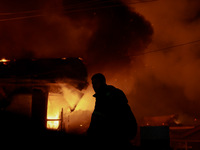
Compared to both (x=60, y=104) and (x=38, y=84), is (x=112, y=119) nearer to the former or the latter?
(x=38, y=84)

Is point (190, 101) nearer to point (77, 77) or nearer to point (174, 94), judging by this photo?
point (174, 94)

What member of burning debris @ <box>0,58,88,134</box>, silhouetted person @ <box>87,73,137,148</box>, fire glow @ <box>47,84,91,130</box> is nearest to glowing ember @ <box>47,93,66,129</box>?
fire glow @ <box>47,84,91,130</box>

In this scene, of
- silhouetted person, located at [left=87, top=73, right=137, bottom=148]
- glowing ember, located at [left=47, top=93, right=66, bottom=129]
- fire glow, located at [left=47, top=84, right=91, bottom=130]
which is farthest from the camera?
glowing ember, located at [left=47, top=93, right=66, bottom=129]

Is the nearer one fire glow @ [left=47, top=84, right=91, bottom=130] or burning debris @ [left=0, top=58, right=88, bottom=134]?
burning debris @ [left=0, top=58, right=88, bottom=134]

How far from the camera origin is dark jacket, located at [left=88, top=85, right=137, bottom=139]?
8.33 ft

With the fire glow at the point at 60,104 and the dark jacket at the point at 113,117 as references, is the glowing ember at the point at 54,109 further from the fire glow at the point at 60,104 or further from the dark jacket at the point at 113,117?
the dark jacket at the point at 113,117

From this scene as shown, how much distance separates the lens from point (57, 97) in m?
11.3

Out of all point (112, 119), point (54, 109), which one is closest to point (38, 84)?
point (54, 109)

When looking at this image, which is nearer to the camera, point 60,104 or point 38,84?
point 38,84

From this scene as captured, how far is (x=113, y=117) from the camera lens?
260 centimetres

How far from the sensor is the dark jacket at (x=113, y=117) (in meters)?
2.54

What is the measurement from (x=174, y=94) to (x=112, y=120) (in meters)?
32.0

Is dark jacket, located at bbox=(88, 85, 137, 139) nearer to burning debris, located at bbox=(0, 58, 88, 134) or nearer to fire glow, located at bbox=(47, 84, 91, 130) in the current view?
burning debris, located at bbox=(0, 58, 88, 134)

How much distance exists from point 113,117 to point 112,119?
3cm
